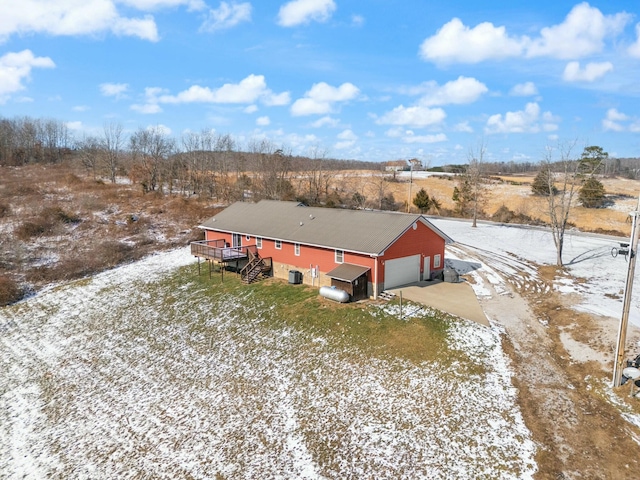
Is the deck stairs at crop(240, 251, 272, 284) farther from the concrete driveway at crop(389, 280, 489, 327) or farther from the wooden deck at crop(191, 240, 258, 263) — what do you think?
the concrete driveway at crop(389, 280, 489, 327)

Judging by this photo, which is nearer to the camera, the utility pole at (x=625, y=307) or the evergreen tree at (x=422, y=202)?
the utility pole at (x=625, y=307)

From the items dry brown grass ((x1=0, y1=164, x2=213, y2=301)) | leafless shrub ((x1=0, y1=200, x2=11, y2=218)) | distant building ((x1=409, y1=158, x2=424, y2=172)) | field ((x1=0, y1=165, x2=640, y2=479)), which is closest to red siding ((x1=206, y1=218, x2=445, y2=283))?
field ((x1=0, y1=165, x2=640, y2=479))

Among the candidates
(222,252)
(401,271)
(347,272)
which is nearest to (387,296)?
(401,271)

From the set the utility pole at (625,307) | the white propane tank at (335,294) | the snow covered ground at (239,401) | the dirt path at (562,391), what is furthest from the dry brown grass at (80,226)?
the utility pole at (625,307)

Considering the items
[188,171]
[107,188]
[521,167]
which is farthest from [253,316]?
[521,167]

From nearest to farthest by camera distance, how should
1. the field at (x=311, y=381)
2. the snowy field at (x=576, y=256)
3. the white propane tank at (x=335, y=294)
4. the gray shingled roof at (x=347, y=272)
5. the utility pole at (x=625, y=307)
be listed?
the field at (x=311, y=381)
the utility pole at (x=625, y=307)
the snowy field at (x=576, y=256)
the white propane tank at (x=335, y=294)
the gray shingled roof at (x=347, y=272)

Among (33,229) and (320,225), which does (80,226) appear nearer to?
(33,229)

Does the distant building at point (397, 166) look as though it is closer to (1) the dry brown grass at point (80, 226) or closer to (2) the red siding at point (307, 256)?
(1) the dry brown grass at point (80, 226)
